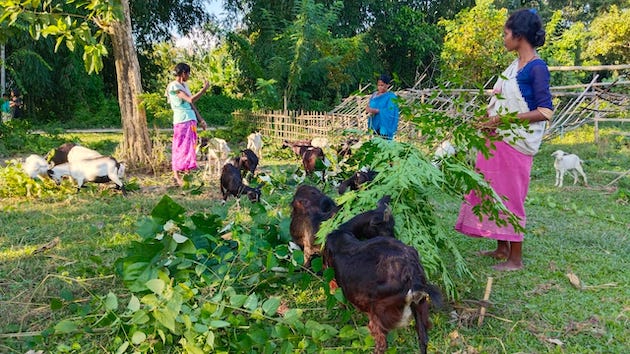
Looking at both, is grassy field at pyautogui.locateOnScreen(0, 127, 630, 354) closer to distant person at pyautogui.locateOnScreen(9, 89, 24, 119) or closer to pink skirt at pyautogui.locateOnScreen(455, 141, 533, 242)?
pink skirt at pyautogui.locateOnScreen(455, 141, 533, 242)

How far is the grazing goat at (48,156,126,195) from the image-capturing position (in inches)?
239

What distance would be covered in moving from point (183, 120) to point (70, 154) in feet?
5.20

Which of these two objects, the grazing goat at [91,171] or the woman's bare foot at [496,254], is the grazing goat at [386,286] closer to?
the woman's bare foot at [496,254]

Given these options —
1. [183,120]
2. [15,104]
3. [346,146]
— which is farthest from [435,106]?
[15,104]

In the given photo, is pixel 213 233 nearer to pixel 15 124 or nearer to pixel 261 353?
pixel 261 353

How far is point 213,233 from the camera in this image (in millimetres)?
3234

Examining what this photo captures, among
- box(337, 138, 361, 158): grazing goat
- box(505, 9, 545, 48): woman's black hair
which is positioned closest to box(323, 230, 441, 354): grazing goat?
box(505, 9, 545, 48): woman's black hair

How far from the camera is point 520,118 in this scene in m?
3.37

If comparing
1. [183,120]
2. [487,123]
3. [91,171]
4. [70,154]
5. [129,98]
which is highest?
[129,98]

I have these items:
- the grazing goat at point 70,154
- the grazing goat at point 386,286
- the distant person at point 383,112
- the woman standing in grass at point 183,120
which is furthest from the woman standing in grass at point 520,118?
the grazing goat at point 70,154

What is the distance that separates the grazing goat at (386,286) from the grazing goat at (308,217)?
680mm

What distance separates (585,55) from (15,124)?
74.2 ft

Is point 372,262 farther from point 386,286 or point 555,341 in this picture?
point 555,341

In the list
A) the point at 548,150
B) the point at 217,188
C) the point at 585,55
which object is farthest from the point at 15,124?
A: the point at 585,55
